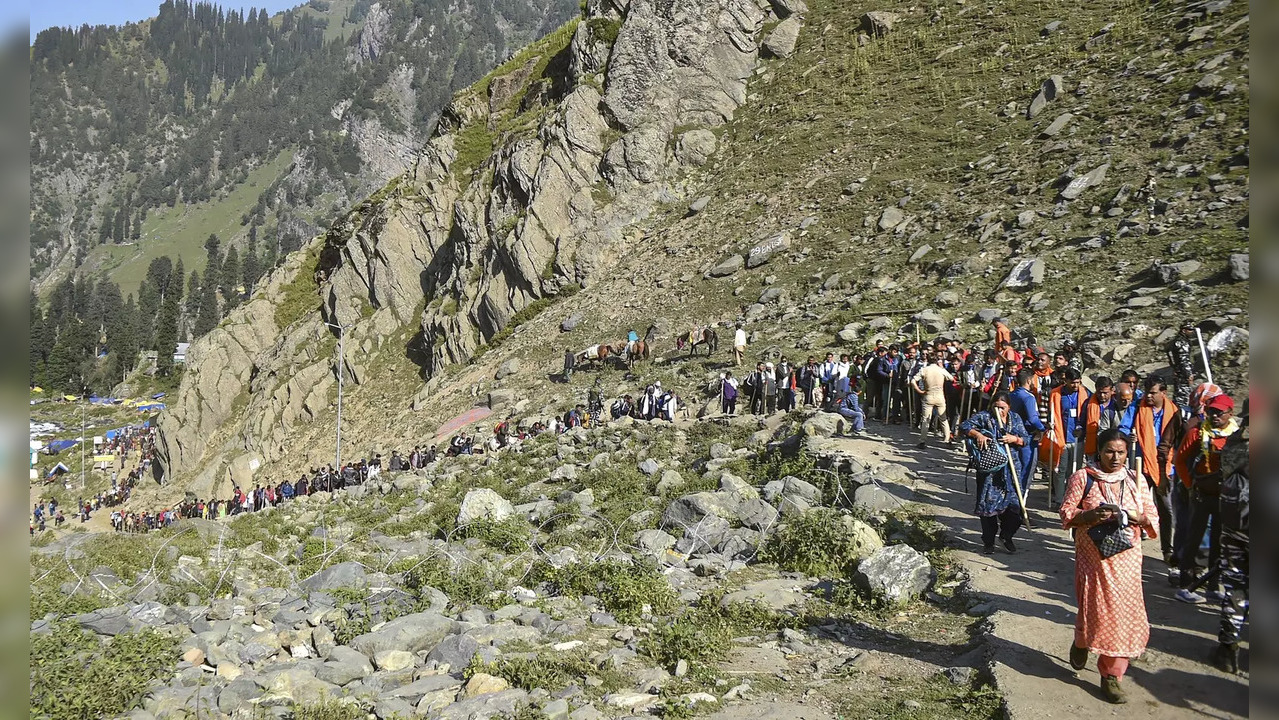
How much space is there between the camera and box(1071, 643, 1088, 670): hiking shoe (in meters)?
5.76

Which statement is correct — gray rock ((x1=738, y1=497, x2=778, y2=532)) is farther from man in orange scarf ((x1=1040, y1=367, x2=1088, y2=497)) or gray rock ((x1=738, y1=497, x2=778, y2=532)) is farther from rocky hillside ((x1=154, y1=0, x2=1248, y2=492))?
rocky hillside ((x1=154, y1=0, x2=1248, y2=492))

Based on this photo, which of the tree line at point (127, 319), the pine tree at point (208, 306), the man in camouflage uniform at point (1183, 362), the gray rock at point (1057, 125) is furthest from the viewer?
the pine tree at point (208, 306)

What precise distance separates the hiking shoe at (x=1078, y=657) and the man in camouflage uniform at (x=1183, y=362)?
23.2 feet

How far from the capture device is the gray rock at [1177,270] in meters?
16.6

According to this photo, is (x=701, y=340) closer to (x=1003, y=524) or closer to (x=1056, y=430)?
(x=1056, y=430)

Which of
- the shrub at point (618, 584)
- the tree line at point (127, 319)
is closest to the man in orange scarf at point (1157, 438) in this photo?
the shrub at point (618, 584)

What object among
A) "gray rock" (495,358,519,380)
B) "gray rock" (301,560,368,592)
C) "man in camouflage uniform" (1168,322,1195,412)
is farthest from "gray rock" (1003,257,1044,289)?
"gray rock" (495,358,519,380)

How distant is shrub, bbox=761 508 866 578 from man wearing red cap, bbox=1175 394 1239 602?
11.2 ft

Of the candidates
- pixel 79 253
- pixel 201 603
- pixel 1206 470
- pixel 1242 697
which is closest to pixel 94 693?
pixel 201 603

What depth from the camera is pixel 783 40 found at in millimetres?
39281

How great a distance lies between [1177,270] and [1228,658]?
1417 cm

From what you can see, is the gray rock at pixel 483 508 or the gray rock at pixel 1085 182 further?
the gray rock at pixel 1085 182

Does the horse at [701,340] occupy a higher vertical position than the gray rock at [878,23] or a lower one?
lower

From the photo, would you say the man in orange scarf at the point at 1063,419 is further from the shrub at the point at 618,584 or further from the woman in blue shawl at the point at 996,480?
the shrub at the point at 618,584
